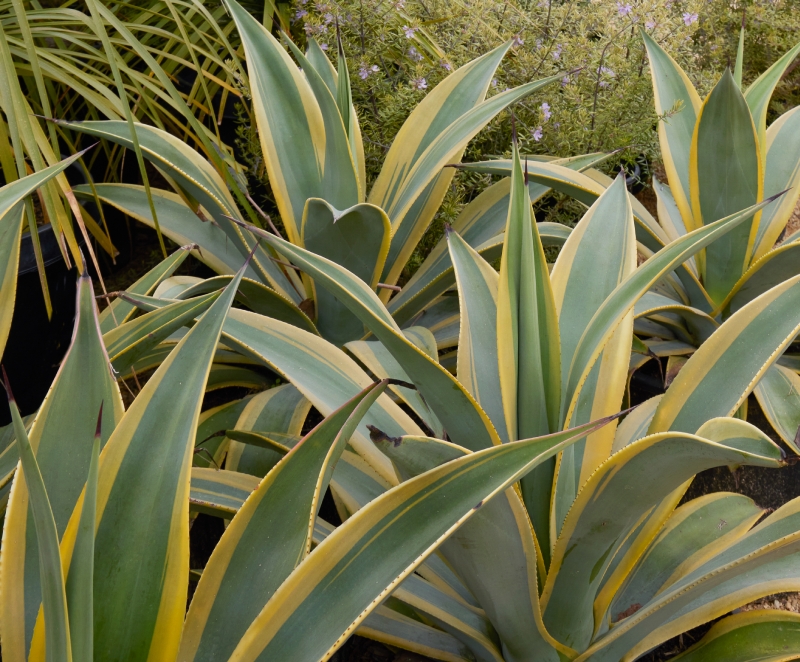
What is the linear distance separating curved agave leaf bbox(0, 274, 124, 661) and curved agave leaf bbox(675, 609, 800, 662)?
32.3 inches

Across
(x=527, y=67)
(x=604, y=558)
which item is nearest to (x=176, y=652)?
(x=604, y=558)

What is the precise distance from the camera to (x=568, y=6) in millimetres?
1632

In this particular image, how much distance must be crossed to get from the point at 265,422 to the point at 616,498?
2.04 feet

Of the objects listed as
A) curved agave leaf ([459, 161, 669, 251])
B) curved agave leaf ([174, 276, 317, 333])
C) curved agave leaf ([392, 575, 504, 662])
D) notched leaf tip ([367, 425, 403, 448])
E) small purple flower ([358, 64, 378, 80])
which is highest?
small purple flower ([358, 64, 378, 80])

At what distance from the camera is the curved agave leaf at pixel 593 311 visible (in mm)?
840

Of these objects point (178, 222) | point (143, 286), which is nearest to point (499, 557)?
point (143, 286)

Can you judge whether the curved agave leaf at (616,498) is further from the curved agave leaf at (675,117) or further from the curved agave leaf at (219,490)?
the curved agave leaf at (675,117)

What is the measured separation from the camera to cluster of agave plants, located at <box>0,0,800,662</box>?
1.77 feet

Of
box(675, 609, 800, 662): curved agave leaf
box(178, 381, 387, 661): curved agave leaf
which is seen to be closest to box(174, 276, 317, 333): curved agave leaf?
box(178, 381, 387, 661): curved agave leaf

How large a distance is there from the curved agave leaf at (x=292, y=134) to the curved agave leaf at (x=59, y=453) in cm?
71

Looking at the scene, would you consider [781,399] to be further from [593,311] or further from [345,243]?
[345,243]

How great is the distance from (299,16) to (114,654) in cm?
158

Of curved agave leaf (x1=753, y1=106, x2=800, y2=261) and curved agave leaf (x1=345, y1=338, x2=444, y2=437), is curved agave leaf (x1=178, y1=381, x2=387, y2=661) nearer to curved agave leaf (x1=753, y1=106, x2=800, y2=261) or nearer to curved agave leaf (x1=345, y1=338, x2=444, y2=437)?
curved agave leaf (x1=345, y1=338, x2=444, y2=437)

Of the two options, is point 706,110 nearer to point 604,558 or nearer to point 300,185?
point 300,185
